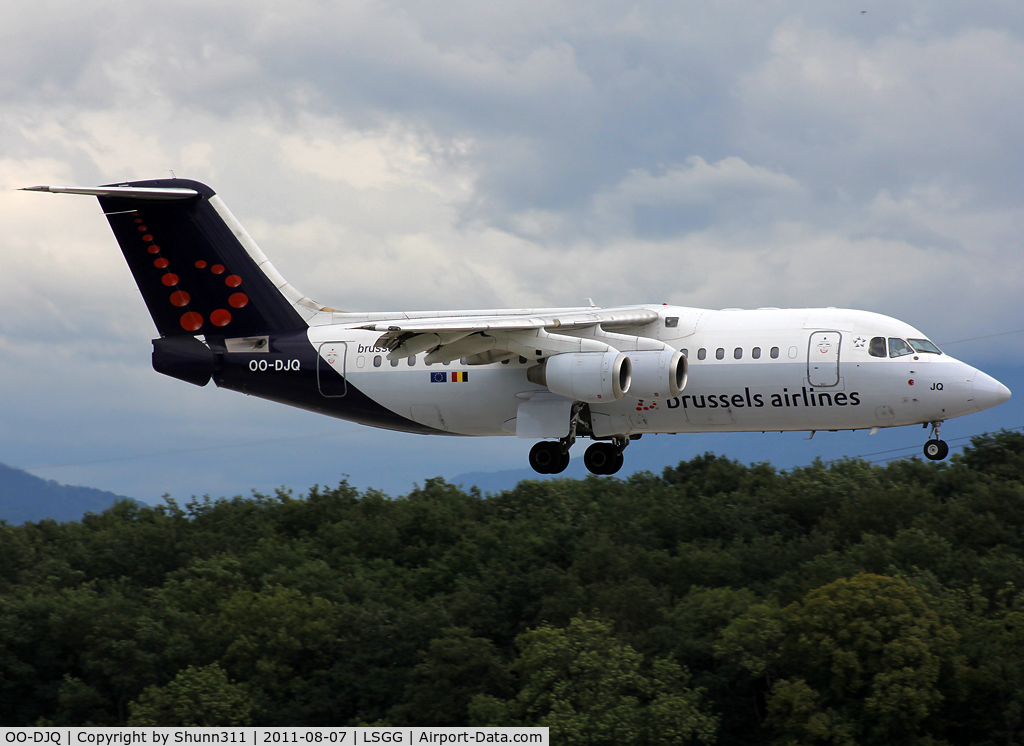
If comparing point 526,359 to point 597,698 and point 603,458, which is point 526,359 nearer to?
point 603,458

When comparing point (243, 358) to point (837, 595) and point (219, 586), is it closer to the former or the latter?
point (837, 595)

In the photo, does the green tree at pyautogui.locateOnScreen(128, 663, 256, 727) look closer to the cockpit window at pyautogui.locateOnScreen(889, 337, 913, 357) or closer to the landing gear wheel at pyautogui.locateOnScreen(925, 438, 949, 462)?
the landing gear wheel at pyautogui.locateOnScreen(925, 438, 949, 462)

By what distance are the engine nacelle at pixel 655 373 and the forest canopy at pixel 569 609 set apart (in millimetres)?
24149

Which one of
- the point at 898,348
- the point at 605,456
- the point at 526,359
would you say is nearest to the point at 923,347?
the point at 898,348

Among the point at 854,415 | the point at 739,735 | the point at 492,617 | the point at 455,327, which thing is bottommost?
the point at 739,735

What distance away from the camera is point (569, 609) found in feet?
188

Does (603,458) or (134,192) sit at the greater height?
(134,192)

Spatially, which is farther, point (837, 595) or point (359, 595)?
point (359, 595)

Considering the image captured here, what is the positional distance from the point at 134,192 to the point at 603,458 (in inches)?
465

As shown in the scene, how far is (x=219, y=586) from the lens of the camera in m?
63.7

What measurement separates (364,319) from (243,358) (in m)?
2.73

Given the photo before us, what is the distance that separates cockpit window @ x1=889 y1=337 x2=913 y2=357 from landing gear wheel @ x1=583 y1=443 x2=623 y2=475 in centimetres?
613

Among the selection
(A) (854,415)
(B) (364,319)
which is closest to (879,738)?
(A) (854,415)

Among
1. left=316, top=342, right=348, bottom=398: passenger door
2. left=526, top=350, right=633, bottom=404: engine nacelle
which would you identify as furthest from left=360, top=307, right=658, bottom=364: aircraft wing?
left=316, top=342, right=348, bottom=398: passenger door
